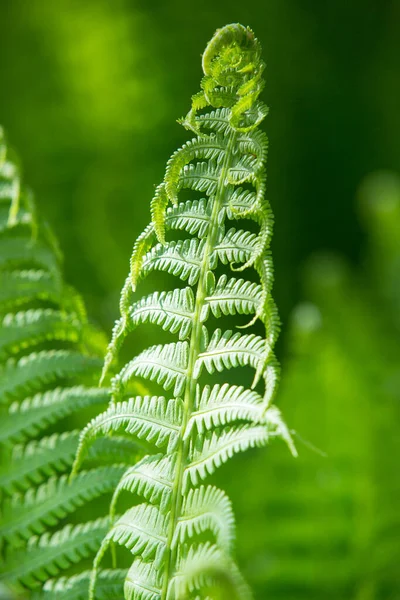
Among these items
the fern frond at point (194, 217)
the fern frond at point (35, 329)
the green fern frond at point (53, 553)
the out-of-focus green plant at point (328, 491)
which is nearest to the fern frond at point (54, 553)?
the green fern frond at point (53, 553)

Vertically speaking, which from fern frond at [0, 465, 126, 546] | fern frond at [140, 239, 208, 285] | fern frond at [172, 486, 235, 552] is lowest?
fern frond at [0, 465, 126, 546]

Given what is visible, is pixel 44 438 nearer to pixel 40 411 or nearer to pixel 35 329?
pixel 40 411

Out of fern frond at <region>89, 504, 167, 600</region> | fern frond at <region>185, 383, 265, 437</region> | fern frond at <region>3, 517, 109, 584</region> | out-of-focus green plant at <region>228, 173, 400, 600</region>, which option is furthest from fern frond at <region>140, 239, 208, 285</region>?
out-of-focus green plant at <region>228, 173, 400, 600</region>

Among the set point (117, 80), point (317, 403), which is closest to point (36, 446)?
point (317, 403)

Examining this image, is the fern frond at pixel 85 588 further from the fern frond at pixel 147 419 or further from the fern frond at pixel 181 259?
the fern frond at pixel 181 259

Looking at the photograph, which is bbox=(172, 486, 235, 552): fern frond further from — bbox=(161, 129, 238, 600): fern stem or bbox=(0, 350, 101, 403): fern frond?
bbox=(0, 350, 101, 403): fern frond

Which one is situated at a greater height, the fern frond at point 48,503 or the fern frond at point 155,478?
the fern frond at point 155,478
